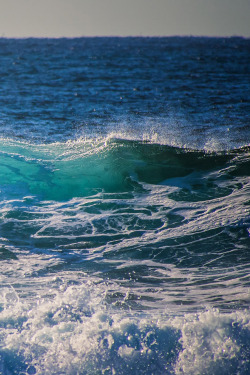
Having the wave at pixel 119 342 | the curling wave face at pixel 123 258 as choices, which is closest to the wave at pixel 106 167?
the curling wave face at pixel 123 258

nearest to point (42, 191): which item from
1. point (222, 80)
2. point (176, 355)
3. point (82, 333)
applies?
point (82, 333)

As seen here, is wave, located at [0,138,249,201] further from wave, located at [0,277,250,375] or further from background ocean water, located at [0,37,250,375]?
wave, located at [0,277,250,375]

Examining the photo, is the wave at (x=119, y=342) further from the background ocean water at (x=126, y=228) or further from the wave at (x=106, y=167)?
the wave at (x=106, y=167)

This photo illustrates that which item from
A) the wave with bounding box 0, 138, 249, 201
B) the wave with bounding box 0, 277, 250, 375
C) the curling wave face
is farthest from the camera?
the wave with bounding box 0, 138, 249, 201

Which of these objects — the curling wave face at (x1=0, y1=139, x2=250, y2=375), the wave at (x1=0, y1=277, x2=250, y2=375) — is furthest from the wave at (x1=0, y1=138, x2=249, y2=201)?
the wave at (x1=0, y1=277, x2=250, y2=375)

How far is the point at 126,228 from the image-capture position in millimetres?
6023

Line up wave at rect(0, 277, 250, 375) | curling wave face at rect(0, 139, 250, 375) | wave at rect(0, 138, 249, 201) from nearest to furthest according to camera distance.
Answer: wave at rect(0, 277, 250, 375) → curling wave face at rect(0, 139, 250, 375) → wave at rect(0, 138, 249, 201)

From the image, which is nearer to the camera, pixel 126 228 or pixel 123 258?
pixel 123 258

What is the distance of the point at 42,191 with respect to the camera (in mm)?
7207

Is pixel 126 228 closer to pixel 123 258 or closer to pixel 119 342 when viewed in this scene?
pixel 123 258

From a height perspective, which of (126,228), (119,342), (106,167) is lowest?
(119,342)

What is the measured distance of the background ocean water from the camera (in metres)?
3.29

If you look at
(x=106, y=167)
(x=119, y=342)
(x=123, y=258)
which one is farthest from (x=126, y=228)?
(x=119, y=342)

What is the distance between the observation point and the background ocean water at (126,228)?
3.29 m
